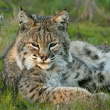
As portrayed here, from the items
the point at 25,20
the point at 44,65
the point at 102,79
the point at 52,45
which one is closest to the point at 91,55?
the point at 102,79

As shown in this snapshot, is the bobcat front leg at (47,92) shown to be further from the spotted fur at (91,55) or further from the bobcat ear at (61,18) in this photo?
the spotted fur at (91,55)

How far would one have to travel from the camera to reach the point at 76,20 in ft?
36.3

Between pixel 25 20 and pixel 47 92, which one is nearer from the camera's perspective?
pixel 47 92

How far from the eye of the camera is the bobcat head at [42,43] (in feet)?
12.3

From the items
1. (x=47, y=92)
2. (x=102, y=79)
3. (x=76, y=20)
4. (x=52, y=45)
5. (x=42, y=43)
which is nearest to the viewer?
(x=47, y=92)

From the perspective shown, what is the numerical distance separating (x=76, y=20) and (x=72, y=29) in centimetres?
236

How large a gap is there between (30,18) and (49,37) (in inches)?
19.0

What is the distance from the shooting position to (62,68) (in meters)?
4.20

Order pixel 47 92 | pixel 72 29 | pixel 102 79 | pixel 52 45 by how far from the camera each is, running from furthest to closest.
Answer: pixel 72 29 < pixel 102 79 < pixel 52 45 < pixel 47 92

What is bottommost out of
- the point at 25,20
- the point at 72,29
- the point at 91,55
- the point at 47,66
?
the point at 47,66

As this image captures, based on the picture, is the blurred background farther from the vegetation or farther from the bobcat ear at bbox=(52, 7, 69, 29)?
the bobcat ear at bbox=(52, 7, 69, 29)

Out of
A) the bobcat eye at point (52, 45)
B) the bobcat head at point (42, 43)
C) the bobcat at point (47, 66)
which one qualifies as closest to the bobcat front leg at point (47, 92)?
the bobcat at point (47, 66)

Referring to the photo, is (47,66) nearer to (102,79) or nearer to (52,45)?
(52,45)

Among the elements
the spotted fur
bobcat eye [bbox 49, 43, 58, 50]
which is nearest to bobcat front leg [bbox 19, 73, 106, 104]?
bobcat eye [bbox 49, 43, 58, 50]
